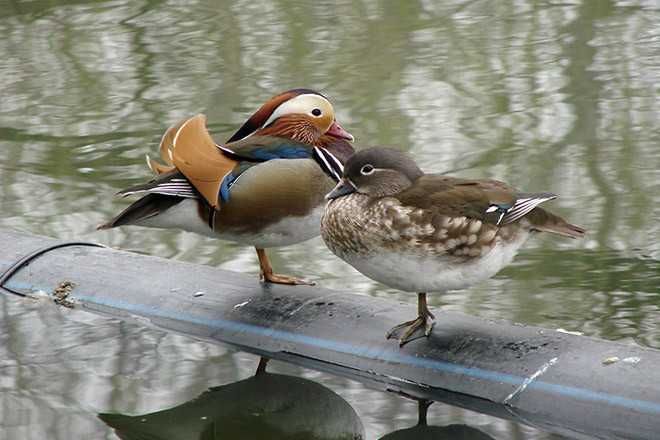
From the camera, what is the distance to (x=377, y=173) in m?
3.40

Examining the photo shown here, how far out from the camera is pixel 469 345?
139 inches

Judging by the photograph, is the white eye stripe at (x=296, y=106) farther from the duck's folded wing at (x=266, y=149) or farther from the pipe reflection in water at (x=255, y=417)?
the pipe reflection in water at (x=255, y=417)

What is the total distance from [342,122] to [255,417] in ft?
9.05

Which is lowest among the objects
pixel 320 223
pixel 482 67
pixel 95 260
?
pixel 482 67

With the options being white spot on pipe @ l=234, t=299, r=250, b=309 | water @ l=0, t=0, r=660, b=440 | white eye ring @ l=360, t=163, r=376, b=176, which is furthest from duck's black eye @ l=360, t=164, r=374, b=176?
white spot on pipe @ l=234, t=299, r=250, b=309

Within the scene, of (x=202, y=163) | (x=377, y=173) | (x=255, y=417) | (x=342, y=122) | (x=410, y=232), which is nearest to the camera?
(x=410, y=232)

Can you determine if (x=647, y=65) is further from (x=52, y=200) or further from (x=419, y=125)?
(x=52, y=200)

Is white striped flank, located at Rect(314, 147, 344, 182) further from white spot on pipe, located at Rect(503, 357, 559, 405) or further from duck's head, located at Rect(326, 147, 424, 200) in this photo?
white spot on pipe, located at Rect(503, 357, 559, 405)

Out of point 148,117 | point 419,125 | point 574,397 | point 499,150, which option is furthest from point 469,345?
point 148,117

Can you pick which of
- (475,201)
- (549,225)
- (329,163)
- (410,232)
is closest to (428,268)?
(410,232)

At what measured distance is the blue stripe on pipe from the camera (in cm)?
327

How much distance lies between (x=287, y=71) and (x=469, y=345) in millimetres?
3578

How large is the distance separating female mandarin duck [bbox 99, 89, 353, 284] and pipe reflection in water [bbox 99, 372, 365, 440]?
421mm

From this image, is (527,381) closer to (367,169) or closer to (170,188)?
(367,169)
